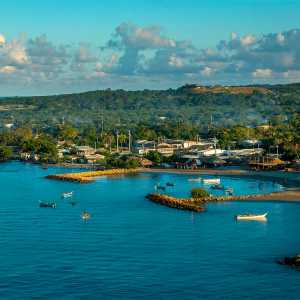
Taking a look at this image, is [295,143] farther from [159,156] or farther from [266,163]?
[159,156]

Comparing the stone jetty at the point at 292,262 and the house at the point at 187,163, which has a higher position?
the house at the point at 187,163

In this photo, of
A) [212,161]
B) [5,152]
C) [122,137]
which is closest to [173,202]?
[212,161]

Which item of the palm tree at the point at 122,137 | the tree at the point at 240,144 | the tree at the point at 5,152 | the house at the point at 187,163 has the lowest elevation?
the house at the point at 187,163

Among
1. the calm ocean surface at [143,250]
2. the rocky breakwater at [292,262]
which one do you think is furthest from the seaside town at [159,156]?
the rocky breakwater at [292,262]

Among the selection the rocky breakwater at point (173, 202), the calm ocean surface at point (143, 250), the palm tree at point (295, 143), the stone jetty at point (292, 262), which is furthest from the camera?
the palm tree at point (295, 143)

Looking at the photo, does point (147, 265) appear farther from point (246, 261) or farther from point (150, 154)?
point (150, 154)

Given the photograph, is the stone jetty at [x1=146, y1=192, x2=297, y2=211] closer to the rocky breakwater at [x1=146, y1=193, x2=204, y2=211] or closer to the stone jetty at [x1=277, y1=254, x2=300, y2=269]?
the rocky breakwater at [x1=146, y1=193, x2=204, y2=211]

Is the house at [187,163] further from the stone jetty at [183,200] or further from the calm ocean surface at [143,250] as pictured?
the calm ocean surface at [143,250]
